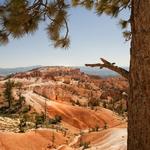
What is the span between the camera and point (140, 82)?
4.34 metres

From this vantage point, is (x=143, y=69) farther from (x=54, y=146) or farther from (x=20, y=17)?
(x=54, y=146)

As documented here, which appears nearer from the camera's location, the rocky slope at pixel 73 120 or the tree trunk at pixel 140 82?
the tree trunk at pixel 140 82

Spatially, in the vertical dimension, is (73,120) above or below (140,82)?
below

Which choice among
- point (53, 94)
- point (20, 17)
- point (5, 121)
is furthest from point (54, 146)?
point (53, 94)

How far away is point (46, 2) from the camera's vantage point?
591 centimetres

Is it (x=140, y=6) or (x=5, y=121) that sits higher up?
(x=140, y=6)

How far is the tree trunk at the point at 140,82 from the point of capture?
14.1 ft

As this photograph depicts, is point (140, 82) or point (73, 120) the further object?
point (73, 120)

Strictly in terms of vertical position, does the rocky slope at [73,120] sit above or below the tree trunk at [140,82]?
below

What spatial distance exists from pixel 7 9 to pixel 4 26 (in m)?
0.30

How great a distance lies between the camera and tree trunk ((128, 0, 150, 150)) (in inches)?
169

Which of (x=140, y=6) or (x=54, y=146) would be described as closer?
(x=140, y=6)

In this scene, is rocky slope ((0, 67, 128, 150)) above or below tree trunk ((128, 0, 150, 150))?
below

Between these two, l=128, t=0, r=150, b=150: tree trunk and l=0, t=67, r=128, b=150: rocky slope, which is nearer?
l=128, t=0, r=150, b=150: tree trunk
